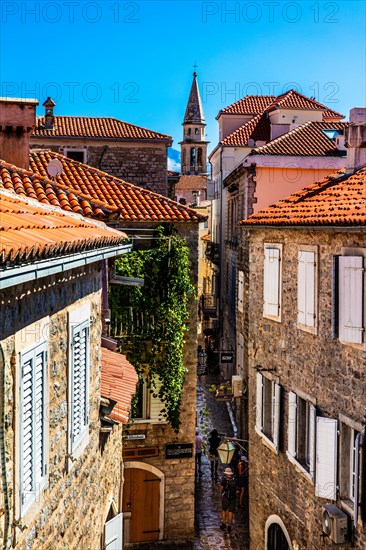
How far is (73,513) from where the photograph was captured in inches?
281

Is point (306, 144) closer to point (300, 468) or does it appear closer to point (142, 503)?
point (142, 503)

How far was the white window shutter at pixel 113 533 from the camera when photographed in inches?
359

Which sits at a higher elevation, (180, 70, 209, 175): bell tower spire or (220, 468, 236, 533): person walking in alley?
(180, 70, 209, 175): bell tower spire

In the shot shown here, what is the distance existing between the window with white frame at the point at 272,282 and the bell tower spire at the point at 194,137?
71.6 metres

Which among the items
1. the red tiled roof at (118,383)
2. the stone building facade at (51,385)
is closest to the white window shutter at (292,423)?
the red tiled roof at (118,383)

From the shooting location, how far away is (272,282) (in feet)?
50.2

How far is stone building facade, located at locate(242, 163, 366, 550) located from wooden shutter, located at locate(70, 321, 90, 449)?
15.6 ft

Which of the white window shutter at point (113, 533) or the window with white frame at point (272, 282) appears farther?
the window with white frame at point (272, 282)

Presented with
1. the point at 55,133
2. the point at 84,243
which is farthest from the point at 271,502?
the point at 55,133

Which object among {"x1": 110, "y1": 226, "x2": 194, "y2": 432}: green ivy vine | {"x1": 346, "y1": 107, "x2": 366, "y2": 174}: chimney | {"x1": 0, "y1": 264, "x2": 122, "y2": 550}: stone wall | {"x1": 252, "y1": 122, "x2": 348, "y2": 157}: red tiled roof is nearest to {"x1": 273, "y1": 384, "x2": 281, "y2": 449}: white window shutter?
{"x1": 110, "y1": 226, "x2": 194, "y2": 432}: green ivy vine

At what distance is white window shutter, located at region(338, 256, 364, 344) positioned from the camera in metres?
11.0

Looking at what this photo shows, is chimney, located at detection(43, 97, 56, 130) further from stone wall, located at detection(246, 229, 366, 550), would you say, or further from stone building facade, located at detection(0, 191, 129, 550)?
stone building facade, located at detection(0, 191, 129, 550)

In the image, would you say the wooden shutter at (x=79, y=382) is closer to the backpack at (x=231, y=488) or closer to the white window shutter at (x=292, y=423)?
the white window shutter at (x=292, y=423)

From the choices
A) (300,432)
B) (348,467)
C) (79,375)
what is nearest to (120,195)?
(300,432)
